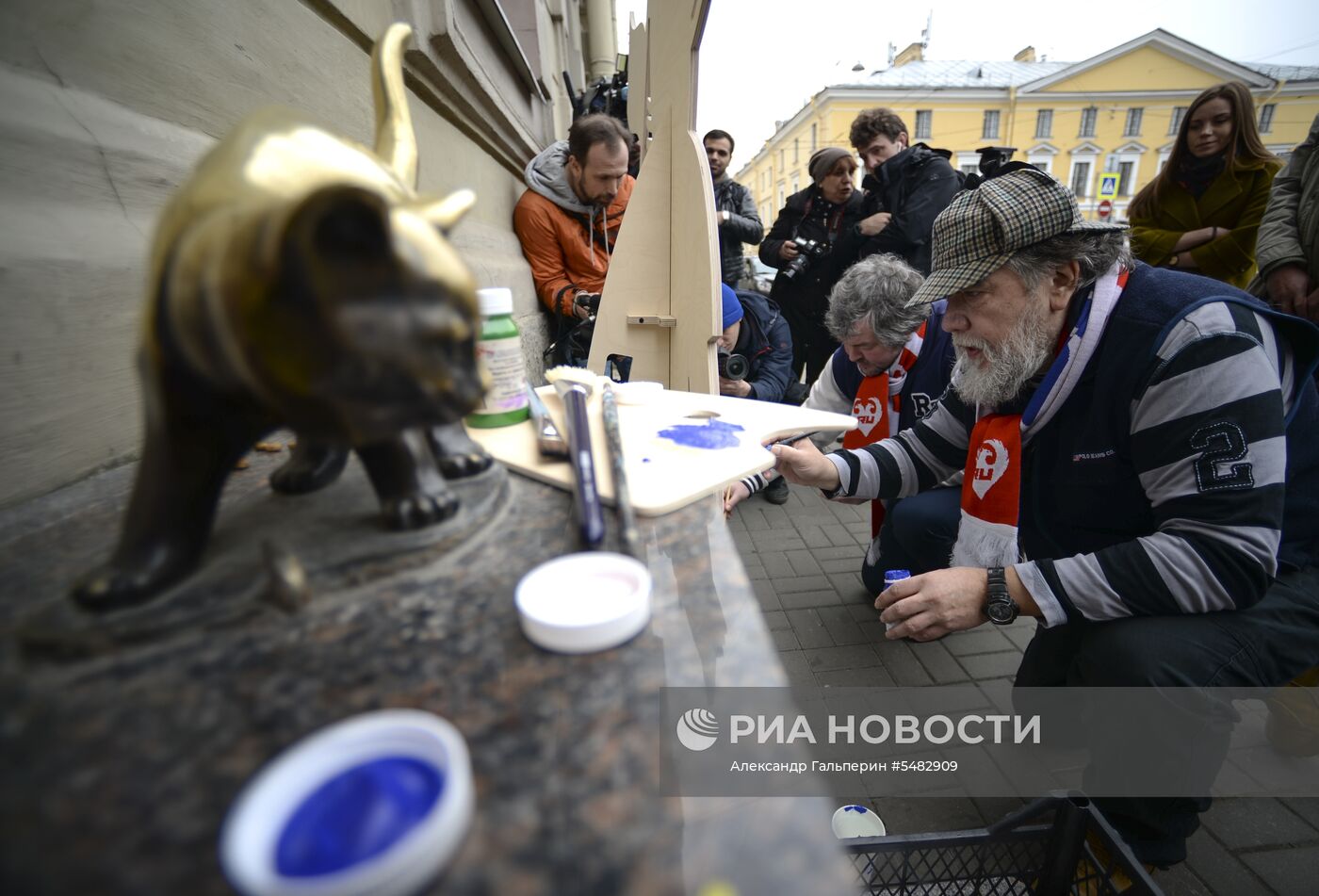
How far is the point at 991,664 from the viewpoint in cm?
221

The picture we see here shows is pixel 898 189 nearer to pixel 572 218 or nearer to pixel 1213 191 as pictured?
pixel 1213 191

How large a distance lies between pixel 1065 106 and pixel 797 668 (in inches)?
1241

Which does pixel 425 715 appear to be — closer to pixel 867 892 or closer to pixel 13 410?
pixel 13 410

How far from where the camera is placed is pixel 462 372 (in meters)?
0.47

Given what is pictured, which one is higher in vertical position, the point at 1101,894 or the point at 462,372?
the point at 462,372

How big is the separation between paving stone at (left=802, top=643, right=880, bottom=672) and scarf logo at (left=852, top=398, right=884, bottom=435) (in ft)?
3.00

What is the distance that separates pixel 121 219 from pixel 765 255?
368cm

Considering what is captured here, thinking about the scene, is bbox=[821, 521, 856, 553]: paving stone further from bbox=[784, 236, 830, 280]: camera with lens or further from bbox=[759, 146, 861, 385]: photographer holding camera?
bbox=[784, 236, 830, 280]: camera with lens

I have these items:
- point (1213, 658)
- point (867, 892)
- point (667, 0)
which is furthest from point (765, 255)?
point (867, 892)

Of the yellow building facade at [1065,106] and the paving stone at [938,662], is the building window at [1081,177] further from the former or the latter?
the paving stone at [938,662]

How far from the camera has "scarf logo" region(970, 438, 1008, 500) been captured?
5.39ft

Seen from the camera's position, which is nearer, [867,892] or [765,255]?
[867,892]

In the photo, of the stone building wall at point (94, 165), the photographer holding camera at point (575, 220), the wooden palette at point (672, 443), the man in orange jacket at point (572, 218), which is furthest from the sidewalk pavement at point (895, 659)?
the stone building wall at point (94, 165)

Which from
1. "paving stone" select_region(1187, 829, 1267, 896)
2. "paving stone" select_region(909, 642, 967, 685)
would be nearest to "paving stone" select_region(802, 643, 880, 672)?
"paving stone" select_region(909, 642, 967, 685)
